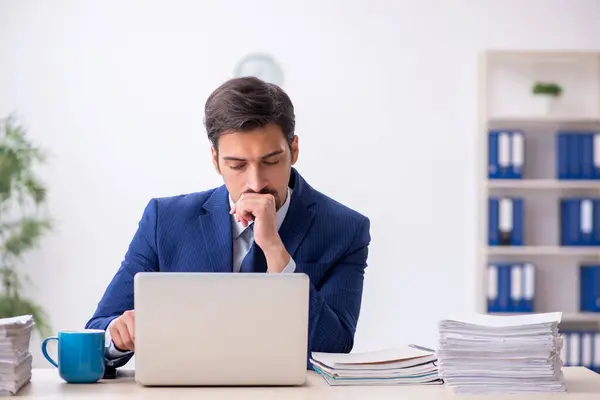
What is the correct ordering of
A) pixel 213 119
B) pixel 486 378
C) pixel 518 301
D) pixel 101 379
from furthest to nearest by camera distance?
pixel 518 301 < pixel 213 119 < pixel 101 379 < pixel 486 378

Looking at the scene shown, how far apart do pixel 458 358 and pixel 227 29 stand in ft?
12.1

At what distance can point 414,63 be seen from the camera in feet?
17.1

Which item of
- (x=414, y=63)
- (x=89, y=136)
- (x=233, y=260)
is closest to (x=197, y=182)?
(x=89, y=136)

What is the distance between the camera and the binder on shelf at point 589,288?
5117 mm

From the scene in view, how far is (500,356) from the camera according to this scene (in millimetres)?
1779

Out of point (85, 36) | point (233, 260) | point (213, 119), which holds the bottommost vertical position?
point (233, 260)

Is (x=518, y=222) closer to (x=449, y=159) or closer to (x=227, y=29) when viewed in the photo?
(x=449, y=159)

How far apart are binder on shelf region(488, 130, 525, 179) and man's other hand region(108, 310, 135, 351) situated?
3.43 metres

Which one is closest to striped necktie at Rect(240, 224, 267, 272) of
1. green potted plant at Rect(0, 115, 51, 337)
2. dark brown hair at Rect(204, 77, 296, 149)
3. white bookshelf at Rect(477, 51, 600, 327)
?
dark brown hair at Rect(204, 77, 296, 149)

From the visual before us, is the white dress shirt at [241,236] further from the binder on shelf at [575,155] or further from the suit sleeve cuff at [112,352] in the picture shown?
the binder on shelf at [575,155]

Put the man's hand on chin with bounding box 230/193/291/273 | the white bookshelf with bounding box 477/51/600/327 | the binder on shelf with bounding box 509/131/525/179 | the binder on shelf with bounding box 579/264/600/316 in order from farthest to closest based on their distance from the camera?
the white bookshelf with bounding box 477/51/600/327
the binder on shelf with bounding box 579/264/600/316
the binder on shelf with bounding box 509/131/525/179
the man's hand on chin with bounding box 230/193/291/273

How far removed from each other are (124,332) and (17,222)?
124 inches

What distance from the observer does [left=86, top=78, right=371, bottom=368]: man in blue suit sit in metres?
2.24

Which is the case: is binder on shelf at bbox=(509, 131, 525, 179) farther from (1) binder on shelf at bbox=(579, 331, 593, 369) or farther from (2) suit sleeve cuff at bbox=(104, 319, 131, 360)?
(2) suit sleeve cuff at bbox=(104, 319, 131, 360)
